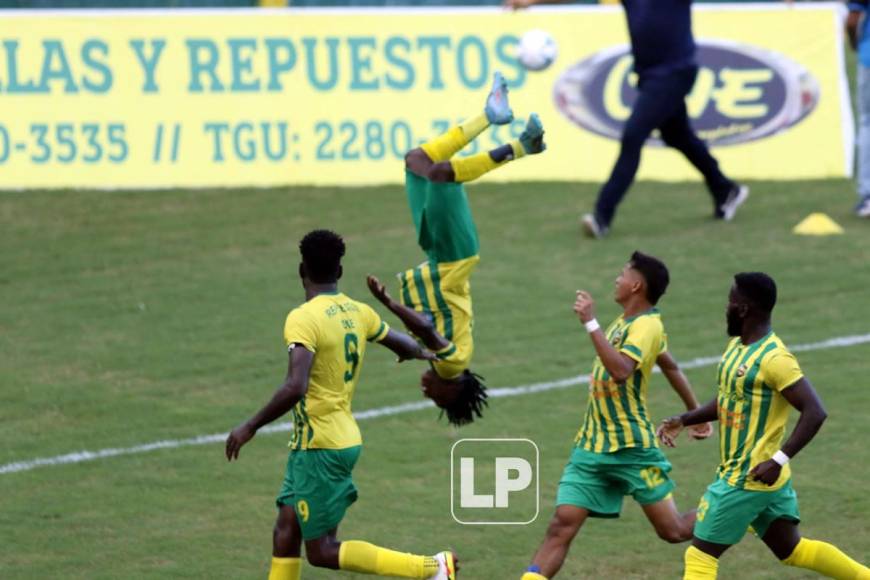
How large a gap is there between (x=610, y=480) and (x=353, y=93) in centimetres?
962

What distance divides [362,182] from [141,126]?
2289mm

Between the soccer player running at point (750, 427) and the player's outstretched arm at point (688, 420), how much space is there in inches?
6.3

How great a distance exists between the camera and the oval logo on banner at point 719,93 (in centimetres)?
1695

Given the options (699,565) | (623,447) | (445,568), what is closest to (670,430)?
(623,447)

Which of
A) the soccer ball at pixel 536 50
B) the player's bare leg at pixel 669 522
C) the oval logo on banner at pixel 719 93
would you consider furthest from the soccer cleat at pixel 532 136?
the oval logo on banner at pixel 719 93

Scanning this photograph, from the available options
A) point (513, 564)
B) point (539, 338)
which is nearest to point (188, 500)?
point (513, 564)

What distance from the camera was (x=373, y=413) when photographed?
1113 cm

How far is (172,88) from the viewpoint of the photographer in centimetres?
1670

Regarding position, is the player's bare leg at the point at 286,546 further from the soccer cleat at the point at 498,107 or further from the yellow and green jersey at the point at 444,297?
A: the soccer cleat at the point at 498,107

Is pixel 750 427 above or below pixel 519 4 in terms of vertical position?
below

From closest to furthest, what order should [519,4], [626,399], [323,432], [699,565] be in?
[699,565]
[323,432]
[626,399]
[519,4]

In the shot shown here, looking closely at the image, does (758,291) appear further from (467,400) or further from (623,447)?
(467,400)

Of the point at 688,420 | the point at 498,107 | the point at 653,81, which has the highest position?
the point at 653,81

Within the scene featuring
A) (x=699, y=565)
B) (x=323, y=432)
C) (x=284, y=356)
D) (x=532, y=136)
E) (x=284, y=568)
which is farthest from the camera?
(x=284, y=356)
